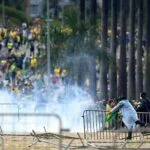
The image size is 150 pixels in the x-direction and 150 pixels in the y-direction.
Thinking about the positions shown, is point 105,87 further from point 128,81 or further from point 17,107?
point 17,107

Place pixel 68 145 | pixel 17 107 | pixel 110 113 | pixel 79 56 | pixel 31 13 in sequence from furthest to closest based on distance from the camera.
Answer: pixel 31 13 < pixel 79 56 < pixel 17 107 < pixel 110 113 < pixel 68 145

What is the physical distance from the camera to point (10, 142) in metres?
26.4

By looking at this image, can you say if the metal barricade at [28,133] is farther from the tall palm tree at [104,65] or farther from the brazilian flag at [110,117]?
the tall palm tree at [104,65]

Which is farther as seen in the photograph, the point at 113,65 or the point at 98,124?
the point at 113,65

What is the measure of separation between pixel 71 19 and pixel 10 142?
66.9 feet

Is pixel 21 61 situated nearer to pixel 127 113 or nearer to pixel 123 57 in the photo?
pixel 123 57

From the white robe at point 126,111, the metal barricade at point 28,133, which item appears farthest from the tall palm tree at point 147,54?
the metal barricade at point 28,133

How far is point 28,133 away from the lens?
91.2 feet

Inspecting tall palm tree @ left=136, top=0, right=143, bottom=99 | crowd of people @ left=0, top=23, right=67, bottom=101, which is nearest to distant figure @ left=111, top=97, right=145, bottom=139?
crowd of people @ left=0, top=23, right=67, bottom=101

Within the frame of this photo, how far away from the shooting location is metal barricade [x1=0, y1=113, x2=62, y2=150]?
2564 centimetres

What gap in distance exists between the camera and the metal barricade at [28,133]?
25.6 m

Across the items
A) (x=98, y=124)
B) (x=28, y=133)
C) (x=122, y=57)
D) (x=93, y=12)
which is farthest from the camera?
(x=93, y=12)

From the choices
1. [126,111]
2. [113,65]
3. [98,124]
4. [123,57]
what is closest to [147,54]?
[123,57]

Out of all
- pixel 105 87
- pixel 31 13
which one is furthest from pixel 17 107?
pixel 31 13
